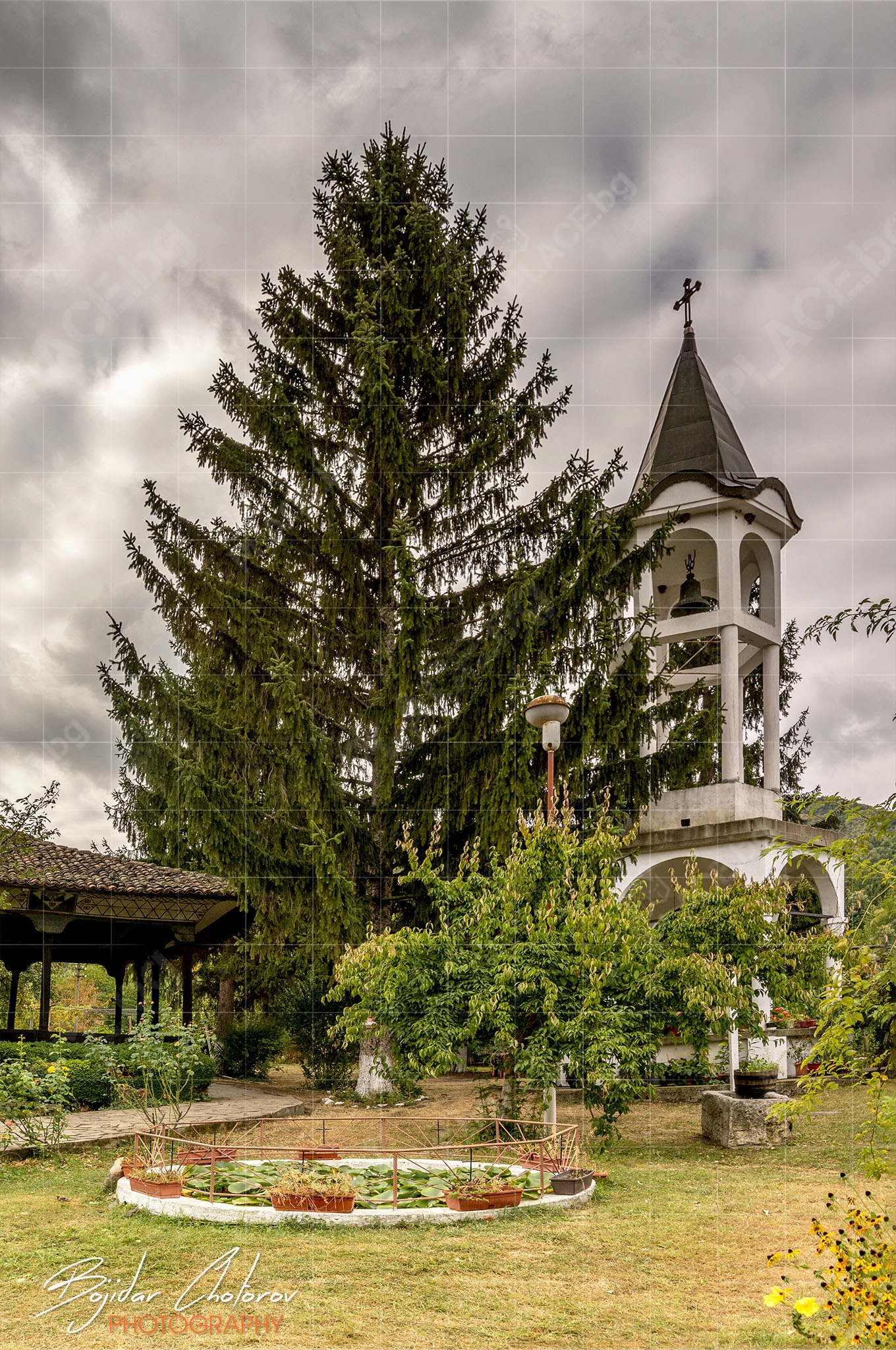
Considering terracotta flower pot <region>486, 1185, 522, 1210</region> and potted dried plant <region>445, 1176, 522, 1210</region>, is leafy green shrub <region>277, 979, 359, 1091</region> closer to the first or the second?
potted dried plant <region>445, 1176, 522, 1210</region>

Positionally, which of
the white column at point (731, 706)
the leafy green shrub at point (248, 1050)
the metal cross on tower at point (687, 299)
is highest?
the metal cross on tower at point (687, 299)

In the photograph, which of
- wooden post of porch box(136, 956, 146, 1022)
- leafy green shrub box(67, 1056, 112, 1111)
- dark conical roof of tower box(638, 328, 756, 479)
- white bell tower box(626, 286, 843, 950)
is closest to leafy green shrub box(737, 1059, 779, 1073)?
white bell tower box(626, 286, 843, 950)

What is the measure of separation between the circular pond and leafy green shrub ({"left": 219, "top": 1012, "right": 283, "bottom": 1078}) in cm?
738

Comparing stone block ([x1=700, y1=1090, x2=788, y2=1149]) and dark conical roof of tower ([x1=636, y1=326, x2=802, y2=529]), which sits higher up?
dark conical roof of tower ([x1=636, y1=326, x2=802, y2=529])

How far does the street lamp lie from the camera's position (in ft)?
24.7

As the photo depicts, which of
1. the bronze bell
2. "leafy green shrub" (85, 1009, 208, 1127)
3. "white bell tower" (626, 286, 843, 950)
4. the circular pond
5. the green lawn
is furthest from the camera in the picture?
the bronze bell

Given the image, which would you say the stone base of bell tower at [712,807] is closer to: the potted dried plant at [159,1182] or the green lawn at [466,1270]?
the green lawn at [466,1270]

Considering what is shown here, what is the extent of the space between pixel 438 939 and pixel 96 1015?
16.1 meters

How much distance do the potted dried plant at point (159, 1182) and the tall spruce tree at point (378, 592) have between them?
15.9ft

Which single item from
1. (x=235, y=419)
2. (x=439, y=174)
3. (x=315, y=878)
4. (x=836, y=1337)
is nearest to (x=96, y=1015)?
(x=315, y=878)

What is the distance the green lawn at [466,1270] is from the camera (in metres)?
3.92

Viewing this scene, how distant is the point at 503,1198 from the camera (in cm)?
564

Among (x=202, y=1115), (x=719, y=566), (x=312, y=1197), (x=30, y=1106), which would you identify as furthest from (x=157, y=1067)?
(x=719, y=566)
